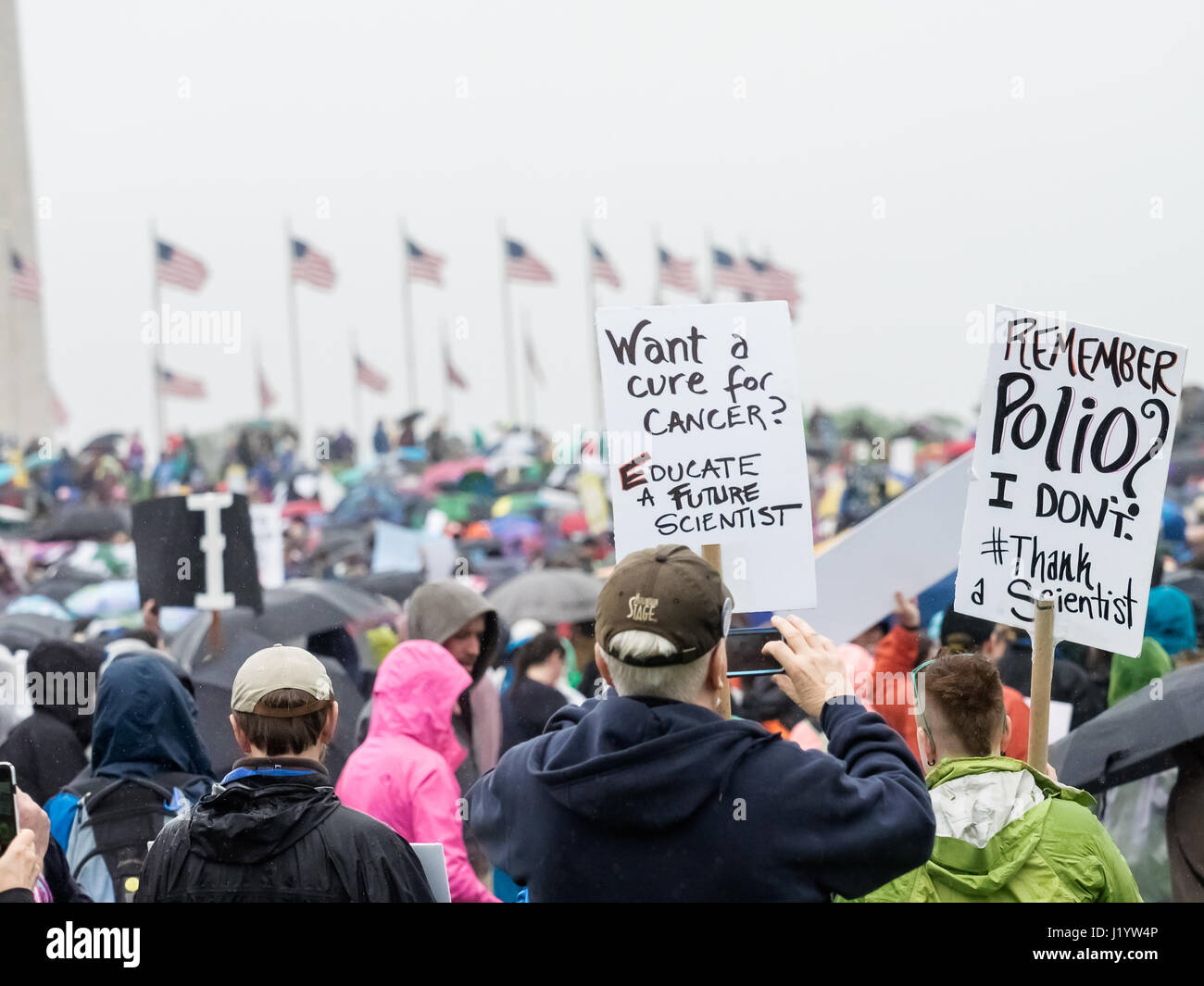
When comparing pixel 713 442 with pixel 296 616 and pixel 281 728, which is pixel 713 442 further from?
pixel 296 616

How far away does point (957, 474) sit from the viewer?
534 cm

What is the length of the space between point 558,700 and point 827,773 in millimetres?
3702

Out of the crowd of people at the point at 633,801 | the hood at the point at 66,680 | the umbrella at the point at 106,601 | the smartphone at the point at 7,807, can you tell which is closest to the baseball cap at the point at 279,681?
the crowd of people at the point at 633,801

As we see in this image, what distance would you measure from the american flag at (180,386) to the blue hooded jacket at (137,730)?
31516mm

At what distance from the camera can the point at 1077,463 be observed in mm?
3744

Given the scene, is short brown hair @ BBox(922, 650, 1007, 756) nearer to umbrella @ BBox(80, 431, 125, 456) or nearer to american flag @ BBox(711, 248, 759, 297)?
umbrella @ BBox(80, 431, 125, 456)

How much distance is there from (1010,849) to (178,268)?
2808cm

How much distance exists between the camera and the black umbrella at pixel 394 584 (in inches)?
428

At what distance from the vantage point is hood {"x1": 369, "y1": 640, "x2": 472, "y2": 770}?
431 cm

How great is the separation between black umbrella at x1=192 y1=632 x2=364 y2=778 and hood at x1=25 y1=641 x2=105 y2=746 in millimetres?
489

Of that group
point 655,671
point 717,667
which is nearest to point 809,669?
point 717,667

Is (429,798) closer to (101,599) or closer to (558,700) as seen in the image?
(558,700)
